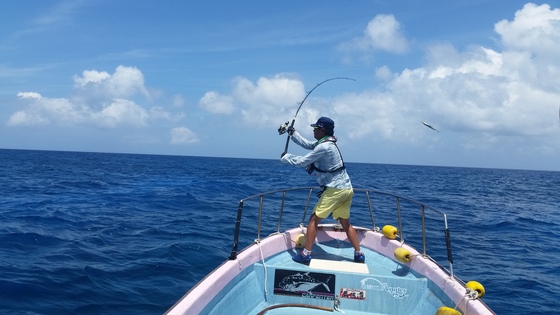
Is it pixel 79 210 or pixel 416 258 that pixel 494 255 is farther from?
pixel 79 210

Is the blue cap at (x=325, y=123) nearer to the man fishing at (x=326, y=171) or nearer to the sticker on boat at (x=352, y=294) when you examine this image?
the man fishing at (x=326, y=171)

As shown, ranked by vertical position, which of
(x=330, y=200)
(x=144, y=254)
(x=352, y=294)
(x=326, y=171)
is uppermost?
(x=326, y=171)

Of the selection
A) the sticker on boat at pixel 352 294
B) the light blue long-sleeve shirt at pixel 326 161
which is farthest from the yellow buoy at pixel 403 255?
the light blue long-sleeve shirt at pixel 326 161

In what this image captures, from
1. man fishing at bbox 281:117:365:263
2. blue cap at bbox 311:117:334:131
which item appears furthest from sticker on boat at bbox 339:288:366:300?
blue cap at bbox 311:117:334:131

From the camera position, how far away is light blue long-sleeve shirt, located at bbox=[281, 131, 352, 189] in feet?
16.9

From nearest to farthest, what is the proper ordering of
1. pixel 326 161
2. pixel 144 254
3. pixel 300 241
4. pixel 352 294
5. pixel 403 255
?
1. pixel 352 294
2. pixel 326 161
3. pixel 403 255
4. pixel 300 241
5. pixel 144 254

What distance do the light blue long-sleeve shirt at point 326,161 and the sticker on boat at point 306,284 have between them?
1174 millimetres

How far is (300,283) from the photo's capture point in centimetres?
506

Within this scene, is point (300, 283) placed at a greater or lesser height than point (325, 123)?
lesser

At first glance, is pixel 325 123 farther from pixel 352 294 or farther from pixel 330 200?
pixel 352 294

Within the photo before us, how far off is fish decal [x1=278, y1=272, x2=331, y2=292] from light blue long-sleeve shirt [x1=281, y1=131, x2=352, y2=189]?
3.96 feet

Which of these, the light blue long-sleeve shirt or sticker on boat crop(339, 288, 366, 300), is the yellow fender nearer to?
sticker on boat crop(339, 288, 366, 300)

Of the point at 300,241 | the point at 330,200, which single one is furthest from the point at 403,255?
the point at 300,241

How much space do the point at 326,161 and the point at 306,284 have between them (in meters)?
1.57
